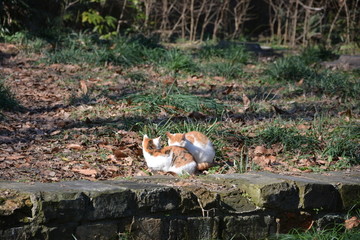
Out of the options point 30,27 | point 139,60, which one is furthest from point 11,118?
point 30,27

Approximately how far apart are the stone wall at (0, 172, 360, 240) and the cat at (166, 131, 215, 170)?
2.19ft

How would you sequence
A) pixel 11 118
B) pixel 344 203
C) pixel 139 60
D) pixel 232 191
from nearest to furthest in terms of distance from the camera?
1. pixel 232 191
2. pixel 344 203
3. pixel 11 118
4. pixel 139 60

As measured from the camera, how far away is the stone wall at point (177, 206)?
10.9 feet

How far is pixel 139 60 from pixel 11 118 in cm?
420

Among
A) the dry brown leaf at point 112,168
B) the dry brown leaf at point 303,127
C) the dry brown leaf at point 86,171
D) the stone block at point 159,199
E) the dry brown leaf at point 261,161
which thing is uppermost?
the stone block at point 159,199

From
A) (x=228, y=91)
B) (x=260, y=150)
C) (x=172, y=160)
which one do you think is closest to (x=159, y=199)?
(x=172, y=160)

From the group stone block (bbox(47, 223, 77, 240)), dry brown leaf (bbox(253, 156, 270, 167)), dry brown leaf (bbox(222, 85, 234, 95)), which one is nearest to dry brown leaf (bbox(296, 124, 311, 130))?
dry brown leaf (bbox(253, 156, 270, 167))

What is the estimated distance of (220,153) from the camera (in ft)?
18.3

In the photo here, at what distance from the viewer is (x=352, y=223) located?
14.2 feet

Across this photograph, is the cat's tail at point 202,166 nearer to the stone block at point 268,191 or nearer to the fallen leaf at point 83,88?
the stone block at point 268,191

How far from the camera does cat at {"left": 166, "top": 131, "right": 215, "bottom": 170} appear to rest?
4.84m

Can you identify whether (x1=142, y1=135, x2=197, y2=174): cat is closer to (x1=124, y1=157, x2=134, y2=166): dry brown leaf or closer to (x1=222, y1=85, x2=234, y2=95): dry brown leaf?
(x1=124, y1=157, x2=134, y2=166): dry brown leaf

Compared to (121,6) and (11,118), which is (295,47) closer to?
(121,6)

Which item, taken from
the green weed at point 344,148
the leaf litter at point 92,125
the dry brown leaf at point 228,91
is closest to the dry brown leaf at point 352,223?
the leaf litter at point 92,125
